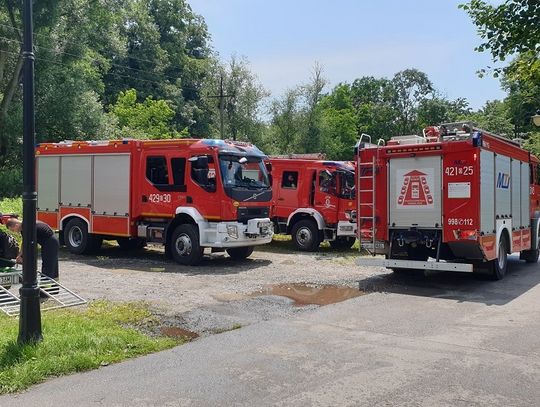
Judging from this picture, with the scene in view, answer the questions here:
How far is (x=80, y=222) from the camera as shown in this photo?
16.0 meters

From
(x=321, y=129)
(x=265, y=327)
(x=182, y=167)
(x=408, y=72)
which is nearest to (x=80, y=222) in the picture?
(x=182, y=167)

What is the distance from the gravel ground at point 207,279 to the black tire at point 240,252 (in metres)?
0.19

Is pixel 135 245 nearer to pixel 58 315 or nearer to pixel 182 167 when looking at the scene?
pixel 182 167

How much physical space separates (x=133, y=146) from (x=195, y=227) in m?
2.82

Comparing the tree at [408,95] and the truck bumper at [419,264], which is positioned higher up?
the tree at [408,95]

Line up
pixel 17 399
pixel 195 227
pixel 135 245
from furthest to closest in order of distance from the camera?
pixel 135 245 < pixel 195 227 < pixel 17 399

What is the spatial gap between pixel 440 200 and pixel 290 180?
7435 millimetres

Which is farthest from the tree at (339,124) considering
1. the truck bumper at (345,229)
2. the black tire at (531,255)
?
the black tire at (531,255)

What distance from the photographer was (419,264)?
36.8ft

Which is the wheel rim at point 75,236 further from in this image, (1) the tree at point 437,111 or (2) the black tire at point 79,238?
(1) the tree at point 437,111

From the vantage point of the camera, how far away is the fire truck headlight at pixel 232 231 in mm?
13644

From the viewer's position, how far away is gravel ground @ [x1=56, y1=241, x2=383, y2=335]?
880 centimetres

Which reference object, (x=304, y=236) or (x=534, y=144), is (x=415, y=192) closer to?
(x=304, y=236)

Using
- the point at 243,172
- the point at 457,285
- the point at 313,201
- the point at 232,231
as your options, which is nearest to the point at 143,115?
the point at 313,201
